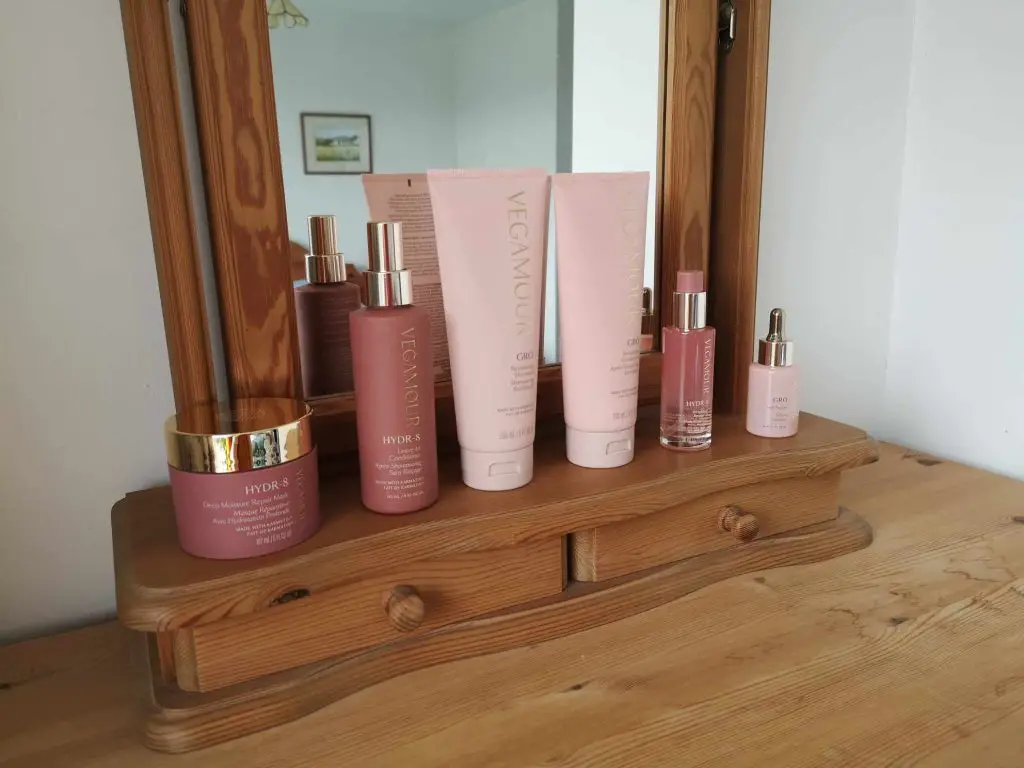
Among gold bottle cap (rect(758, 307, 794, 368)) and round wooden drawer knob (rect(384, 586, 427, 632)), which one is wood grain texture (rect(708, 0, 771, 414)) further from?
round wooden drawer knob (rect(384, 586, 427, 632))

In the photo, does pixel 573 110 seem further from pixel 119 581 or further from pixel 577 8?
pixel 119 581

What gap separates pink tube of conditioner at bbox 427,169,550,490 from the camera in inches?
20.0

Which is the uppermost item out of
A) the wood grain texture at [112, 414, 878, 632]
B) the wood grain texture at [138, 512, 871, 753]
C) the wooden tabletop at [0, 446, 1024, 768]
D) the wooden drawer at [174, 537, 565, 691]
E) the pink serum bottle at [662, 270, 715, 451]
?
the pink serum bottle at [662, 270, 715, 451]

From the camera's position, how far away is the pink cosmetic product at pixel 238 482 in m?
0.43

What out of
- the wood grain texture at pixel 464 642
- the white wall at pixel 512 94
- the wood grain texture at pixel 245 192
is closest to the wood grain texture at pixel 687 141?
the white wall at pixel 512 94

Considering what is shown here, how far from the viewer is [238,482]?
1.43ft

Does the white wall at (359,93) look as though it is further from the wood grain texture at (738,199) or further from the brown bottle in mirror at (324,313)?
the wood grain texture at (738,199)

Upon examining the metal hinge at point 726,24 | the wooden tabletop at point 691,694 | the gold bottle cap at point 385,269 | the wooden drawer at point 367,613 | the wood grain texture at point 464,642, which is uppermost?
the metal hinge at point 726,24

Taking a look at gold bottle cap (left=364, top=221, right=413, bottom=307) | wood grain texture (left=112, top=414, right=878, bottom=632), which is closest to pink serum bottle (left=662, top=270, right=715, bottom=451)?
wood grain texture (left=112, top=414, right=878, bottom=632)

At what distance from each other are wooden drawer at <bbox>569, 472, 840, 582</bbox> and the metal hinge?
374mm

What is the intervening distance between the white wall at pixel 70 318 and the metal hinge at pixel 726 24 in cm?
47

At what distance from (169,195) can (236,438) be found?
0.16m

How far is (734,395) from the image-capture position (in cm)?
71

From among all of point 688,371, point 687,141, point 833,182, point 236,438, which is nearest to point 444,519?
point 236,438
